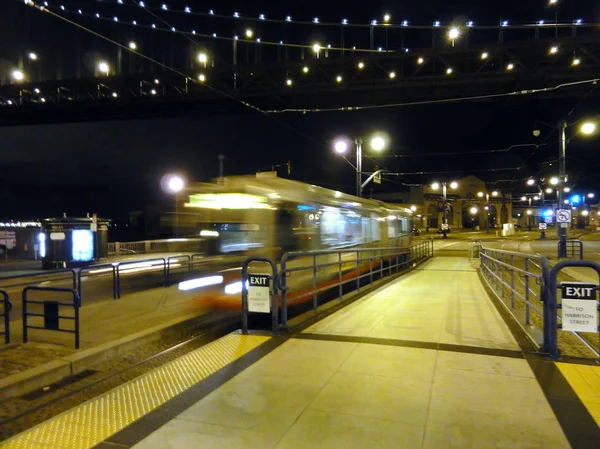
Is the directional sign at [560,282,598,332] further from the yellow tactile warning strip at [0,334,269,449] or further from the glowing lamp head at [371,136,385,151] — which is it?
the glowing lamp head at [371,136,385,151]

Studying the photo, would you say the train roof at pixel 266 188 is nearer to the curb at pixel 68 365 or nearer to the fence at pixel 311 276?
the fence at pixel 311 276

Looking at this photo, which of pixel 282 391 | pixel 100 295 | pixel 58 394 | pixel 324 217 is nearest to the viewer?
pixel 282 391

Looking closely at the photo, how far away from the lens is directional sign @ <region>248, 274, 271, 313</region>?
6547mm

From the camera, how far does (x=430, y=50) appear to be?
95.2 ft

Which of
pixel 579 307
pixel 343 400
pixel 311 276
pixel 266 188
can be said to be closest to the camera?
pixel 343 400

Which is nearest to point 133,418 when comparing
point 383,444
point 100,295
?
point 383,444

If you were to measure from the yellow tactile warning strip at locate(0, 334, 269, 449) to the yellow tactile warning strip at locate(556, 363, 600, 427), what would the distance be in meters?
3.60

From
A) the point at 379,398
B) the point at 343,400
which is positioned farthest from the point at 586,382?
the point at 343,400

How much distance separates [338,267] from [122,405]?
7.07 meters

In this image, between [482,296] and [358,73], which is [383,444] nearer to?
[482,296]

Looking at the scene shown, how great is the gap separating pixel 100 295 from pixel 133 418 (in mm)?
9892

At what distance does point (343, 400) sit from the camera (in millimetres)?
4195

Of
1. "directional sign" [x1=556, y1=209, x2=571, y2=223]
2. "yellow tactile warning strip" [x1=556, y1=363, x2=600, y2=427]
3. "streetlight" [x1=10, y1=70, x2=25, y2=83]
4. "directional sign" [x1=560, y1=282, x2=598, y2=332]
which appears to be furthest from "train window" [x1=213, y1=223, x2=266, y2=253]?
"streetlight" [x1=10, y1=70, x2=25, y2=83]

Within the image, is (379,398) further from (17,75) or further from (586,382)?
(17,75)
